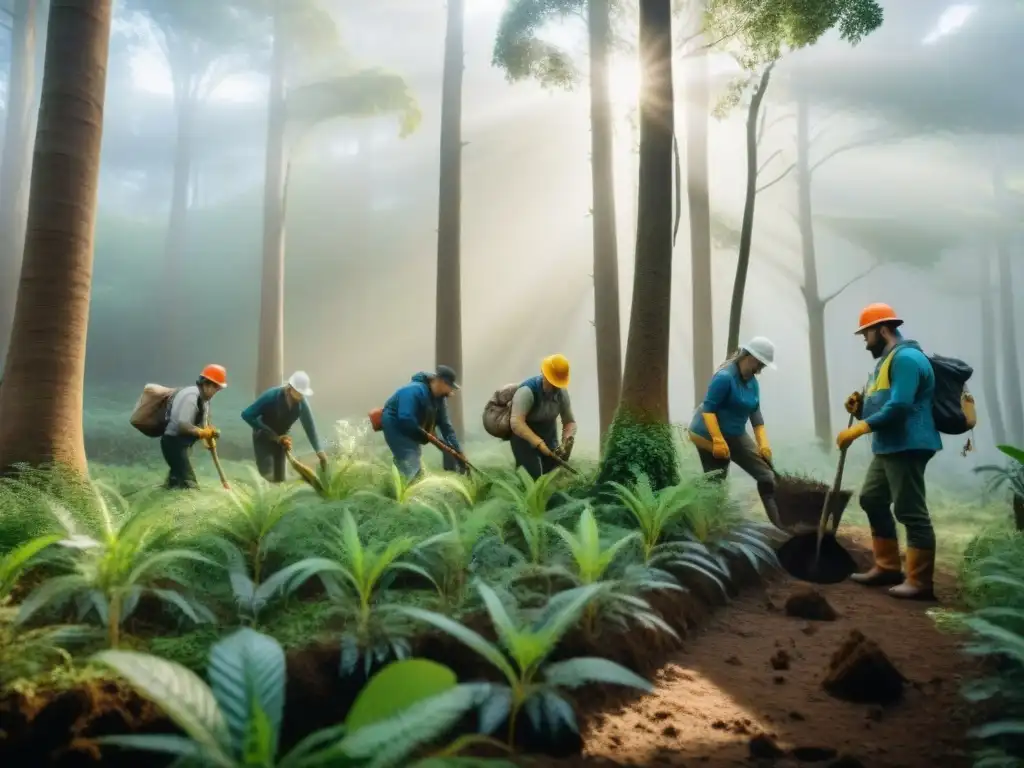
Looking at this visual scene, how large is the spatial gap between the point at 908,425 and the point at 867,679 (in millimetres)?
2790

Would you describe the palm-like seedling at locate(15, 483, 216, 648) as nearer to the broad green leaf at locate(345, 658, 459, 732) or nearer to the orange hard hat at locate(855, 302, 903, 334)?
the broad green leaf at locate(345, 658, 459, 732)

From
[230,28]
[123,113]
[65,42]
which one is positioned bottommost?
[65,42]

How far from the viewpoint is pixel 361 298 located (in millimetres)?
31141

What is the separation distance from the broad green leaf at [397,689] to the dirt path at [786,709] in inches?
39.6

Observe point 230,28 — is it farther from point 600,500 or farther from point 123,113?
point 600,500

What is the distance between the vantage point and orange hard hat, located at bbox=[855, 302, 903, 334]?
5.37m

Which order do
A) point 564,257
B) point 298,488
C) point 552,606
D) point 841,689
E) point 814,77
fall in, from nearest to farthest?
point 552,606 → point 841,689 → point 298,488 → point 814,77 → point 564,257

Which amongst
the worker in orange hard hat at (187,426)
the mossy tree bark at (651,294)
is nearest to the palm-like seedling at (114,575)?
the worker in orange hard hat at (187,426)

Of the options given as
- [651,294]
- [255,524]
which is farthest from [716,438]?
[255,524]

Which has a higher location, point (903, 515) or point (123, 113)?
point (123, 113)

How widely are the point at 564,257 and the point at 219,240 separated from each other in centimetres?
2057

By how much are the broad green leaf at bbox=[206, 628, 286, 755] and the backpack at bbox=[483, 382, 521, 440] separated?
518 cm

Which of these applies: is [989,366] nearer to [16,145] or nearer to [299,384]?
[299,384]

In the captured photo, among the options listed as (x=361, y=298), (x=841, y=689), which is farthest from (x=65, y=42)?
(x=361, y=298)
